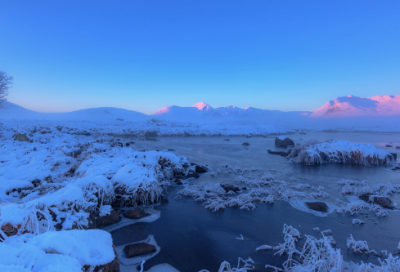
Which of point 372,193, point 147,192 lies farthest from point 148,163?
point 372,193

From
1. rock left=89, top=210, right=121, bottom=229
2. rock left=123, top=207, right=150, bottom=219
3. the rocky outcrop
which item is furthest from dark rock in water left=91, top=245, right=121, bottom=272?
rock left=123, top=207, right=150, bottom=219

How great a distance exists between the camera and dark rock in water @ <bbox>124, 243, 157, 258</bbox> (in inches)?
182

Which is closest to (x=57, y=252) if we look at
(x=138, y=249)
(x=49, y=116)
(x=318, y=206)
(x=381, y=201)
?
(x=138, y=249)

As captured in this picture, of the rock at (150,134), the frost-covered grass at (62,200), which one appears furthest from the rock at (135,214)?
the rock at (150,134)

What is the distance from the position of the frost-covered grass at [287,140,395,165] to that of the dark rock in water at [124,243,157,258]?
1332 centimetres

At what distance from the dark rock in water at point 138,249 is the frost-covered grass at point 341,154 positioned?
43.7ft

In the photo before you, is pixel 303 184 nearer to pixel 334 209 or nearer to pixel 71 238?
pixel 334 209

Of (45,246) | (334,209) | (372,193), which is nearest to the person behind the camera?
(45,246)

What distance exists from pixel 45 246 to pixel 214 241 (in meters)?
4.14

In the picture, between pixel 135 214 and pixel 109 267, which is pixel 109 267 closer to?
pixel 109 267

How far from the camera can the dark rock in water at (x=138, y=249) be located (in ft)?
15.2

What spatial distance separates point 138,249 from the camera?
4.73m

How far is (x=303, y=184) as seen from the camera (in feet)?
32.0

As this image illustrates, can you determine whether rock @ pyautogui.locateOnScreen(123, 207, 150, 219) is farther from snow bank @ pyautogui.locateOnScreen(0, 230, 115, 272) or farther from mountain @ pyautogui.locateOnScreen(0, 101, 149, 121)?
mountain @ pyautogui.locateOnScreen(0, 101, 149, 121)
